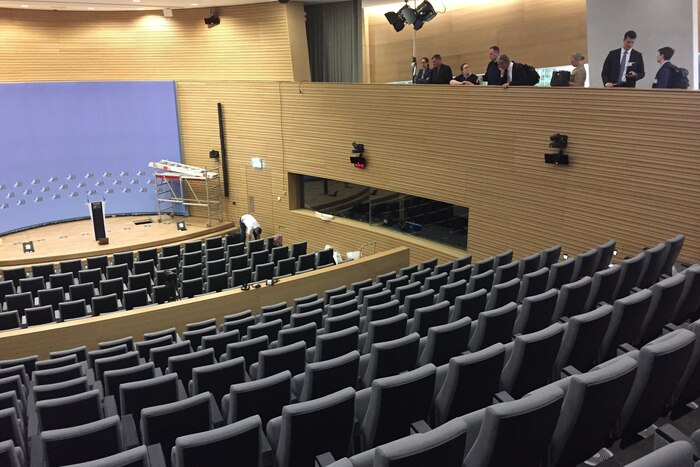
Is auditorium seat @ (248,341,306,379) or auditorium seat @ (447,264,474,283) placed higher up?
auditorium seat @ (248,341,306,379)

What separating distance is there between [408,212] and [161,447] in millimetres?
9827

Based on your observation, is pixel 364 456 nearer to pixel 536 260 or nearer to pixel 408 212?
pixel 536 260

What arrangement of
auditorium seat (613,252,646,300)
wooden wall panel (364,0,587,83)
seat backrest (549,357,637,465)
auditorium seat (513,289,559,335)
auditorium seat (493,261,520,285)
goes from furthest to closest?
wooden wall panel (364,0,587,83), auditorium seat (493,261,520,285), auditorium seat (613,252,646,300), auditorium seat (513,289,559,335), seat backrest (549,357,637,465)

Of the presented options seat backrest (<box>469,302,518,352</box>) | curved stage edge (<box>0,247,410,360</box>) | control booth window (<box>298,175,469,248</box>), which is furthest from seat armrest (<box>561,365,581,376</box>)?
control booth window (<box>298,175,469,248</box>)

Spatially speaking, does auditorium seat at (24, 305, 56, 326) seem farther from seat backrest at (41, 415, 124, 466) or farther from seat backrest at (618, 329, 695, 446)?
seat backrest at (618, 329, 695, 446)

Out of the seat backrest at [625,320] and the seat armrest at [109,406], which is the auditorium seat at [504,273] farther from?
the seat armrest at [109,406]

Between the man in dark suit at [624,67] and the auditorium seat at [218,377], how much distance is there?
7.04 meters

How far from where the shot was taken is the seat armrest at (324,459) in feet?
10.3

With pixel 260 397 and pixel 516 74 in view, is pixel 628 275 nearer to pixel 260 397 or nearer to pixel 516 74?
pixel 260 397

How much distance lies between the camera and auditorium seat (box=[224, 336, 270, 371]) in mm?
5125

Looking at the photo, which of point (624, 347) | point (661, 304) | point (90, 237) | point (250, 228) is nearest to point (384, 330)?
point (624, 347)

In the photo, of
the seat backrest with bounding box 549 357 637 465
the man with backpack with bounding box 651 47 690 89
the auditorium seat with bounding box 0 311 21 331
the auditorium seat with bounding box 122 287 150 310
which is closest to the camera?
the seat backrest with bounding box 549 357 637 465

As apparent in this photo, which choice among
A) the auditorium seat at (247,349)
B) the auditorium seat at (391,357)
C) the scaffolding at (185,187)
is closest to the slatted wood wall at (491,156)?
the scaffolding at (185,187)

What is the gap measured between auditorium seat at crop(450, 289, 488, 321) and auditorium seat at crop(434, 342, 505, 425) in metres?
1.89
